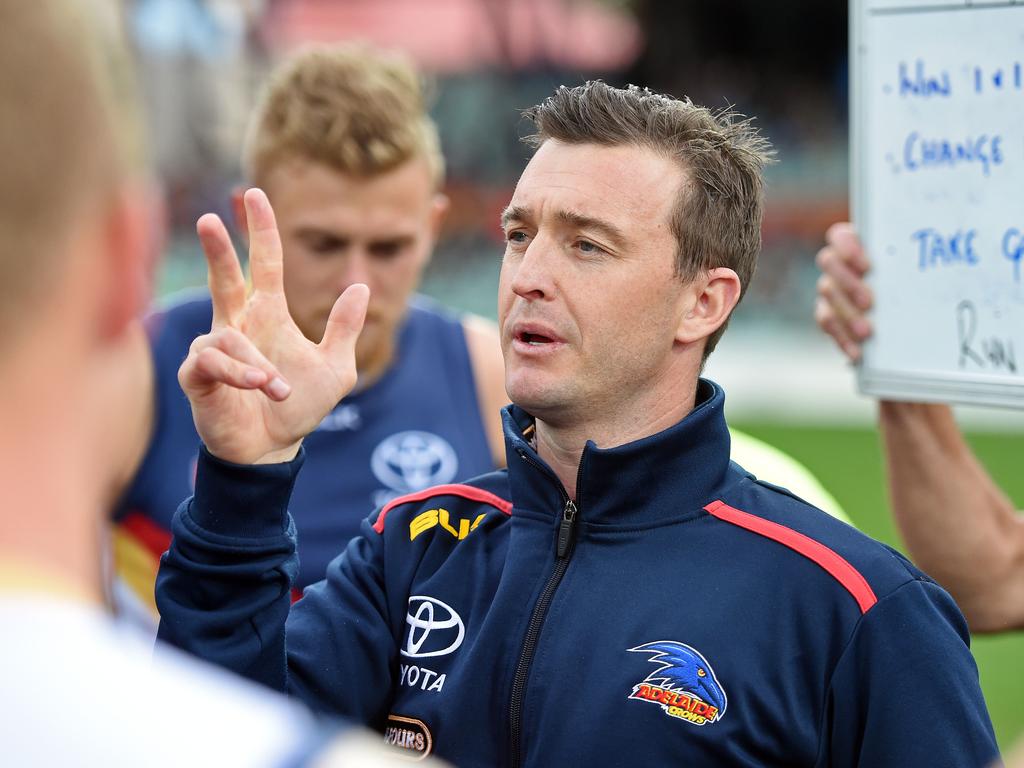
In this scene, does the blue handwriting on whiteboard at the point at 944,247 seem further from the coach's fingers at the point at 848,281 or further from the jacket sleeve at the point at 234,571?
the jacket sleeve at the point at 234,571

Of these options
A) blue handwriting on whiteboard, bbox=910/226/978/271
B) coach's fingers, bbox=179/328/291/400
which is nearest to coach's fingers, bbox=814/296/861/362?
blue handwriting on whiteboard, bbox=910/226/978/271

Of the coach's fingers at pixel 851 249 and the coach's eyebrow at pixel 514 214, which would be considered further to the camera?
the coach's fingers at pixel 851 249

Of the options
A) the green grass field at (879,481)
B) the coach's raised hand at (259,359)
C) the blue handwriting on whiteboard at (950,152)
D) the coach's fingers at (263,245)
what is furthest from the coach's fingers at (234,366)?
the green grass field at (879,481)

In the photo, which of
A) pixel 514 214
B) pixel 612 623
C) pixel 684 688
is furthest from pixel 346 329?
pixel 684 688

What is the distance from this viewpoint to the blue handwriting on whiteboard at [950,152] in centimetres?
312

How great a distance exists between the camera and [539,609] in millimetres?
2408

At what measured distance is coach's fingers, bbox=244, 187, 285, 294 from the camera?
2.36 meters

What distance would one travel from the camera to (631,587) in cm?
240

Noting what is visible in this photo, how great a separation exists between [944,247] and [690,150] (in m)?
0.85

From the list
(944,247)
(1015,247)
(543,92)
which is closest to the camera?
(1015,247)

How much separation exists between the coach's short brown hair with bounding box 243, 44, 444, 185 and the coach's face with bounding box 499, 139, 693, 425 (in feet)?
4.62

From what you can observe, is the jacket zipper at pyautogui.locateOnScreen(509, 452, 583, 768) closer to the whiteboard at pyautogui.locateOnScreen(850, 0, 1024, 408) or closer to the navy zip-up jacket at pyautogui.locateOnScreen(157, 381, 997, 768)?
the navy zip-up jacket at pyautogui.locateOnScreen(157, 381, 997, 768)

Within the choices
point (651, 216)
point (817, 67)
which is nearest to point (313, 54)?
point (651, 216)

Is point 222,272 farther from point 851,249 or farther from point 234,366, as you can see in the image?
point 851,249
